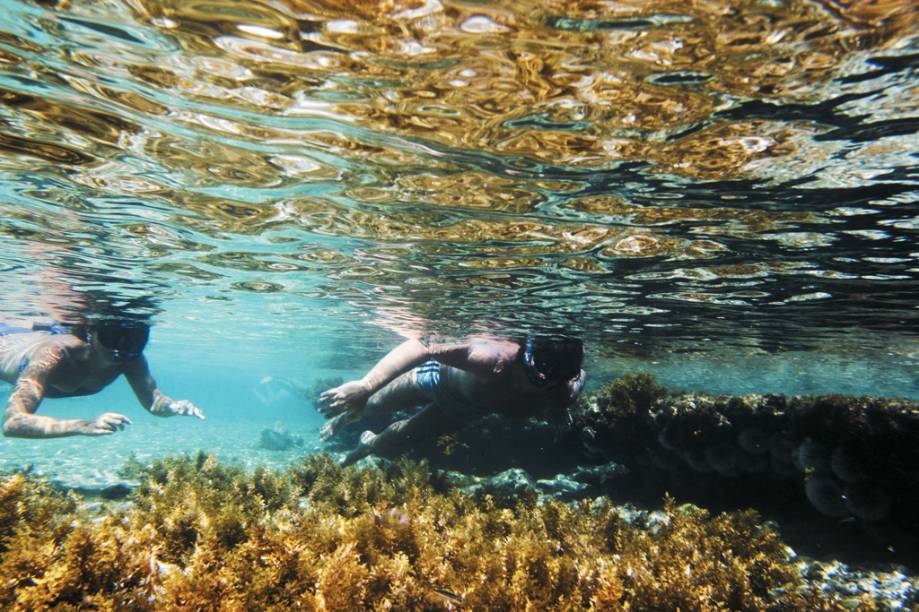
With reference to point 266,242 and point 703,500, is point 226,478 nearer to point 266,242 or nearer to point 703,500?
point 266,242

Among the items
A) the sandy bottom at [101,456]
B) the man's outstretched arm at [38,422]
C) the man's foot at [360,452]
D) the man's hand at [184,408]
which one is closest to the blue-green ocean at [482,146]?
the man's outstretched arm at [38,422]

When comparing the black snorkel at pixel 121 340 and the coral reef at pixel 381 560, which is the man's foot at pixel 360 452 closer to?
the coral reef at pixel 381 560

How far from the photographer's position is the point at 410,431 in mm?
11305

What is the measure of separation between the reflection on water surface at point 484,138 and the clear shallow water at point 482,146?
0.03 metres

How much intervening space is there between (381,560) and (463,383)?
4869 millimetres

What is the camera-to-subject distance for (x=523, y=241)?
8680 mm

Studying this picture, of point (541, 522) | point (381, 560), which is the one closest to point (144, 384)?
point (381, 560)

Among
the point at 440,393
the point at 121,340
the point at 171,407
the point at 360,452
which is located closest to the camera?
the point at 440,393

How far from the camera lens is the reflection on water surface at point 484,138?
3824 millimetres

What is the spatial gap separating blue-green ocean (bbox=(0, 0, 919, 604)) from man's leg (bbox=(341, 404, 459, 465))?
3762mm

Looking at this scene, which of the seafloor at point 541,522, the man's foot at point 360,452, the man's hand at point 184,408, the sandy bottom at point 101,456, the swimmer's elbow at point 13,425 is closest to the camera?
the seafloor at point 541,522

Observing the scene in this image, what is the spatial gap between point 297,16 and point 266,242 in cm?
702

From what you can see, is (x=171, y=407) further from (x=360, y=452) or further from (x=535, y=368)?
(x=535, y=368)

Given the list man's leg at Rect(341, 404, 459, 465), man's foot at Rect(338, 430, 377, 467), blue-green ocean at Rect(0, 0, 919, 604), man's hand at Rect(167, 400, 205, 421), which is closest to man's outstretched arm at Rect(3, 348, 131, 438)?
man's hand at Rect(167, 400, 205, 421)
